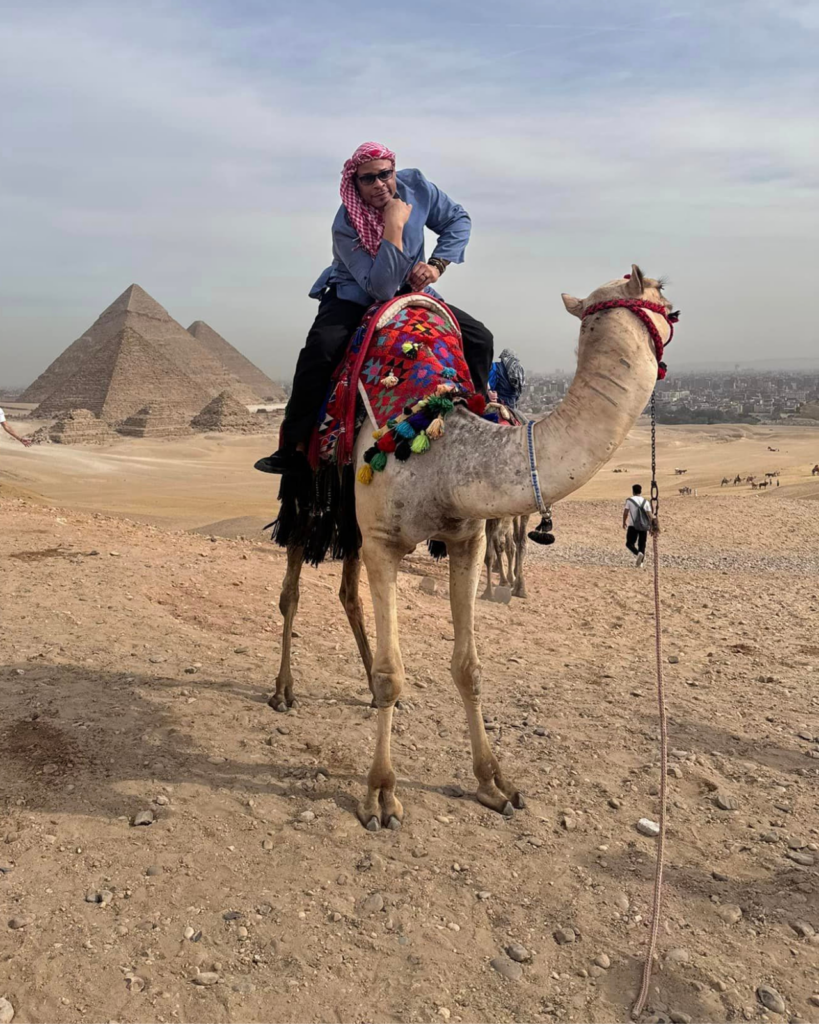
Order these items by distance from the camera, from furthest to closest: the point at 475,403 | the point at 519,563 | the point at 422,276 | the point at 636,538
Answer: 1. the point at 636,538
2. the point at 519,563
3. the point at 422,276
4. the point at 475,403

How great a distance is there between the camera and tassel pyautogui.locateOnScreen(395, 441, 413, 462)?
11.4 ft

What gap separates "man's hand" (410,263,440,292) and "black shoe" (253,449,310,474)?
121cm

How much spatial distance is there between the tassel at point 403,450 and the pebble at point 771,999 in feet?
8.13

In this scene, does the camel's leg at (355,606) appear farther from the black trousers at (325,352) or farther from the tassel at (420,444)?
the tassel at (420,444)

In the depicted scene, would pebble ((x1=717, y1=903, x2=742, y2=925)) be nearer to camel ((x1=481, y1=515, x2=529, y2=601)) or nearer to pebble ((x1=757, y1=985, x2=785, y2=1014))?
pebble ((x1=757, y1=985, x2=785, y2=1014))

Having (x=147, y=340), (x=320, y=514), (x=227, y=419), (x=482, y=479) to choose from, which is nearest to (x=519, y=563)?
(x=320, y=514)

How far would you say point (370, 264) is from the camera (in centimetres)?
424

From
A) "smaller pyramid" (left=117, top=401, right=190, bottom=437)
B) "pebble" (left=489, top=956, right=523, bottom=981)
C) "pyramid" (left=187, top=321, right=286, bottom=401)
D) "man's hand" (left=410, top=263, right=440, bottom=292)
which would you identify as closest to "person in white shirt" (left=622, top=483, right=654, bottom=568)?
"man's hand" (left=410, top=263, right=440, bottom=292)

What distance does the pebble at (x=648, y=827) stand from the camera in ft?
12.3

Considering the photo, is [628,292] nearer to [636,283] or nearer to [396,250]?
[636,283]

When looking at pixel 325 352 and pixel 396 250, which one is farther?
pixel 325 352

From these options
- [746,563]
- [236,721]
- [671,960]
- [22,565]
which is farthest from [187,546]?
[746,563]

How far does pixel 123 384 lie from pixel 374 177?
94.7m

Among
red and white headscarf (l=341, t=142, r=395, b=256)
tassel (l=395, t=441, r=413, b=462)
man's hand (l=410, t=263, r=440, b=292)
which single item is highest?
red and white headscarf (l=341, t=142, r=395, b=256)
